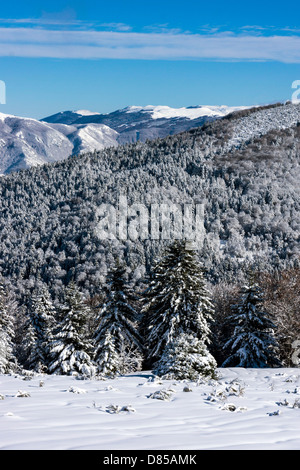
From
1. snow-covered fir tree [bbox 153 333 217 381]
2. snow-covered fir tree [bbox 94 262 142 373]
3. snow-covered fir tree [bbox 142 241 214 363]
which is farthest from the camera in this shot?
snow-covered fir tree [bbox 94 262 142 373]

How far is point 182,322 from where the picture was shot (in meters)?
30.7

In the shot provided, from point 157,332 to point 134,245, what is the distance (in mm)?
160917

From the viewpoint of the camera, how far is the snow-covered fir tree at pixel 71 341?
31.2 m

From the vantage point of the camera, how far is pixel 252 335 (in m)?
32.9

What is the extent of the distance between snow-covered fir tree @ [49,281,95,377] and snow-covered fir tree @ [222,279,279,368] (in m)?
11.1

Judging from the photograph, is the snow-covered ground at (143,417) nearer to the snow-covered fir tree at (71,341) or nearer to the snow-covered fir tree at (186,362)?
the snow-covered fir tree at (186,362)

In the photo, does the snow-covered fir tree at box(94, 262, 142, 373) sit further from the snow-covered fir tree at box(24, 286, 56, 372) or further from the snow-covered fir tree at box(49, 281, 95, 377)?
the snow-covered fir tree at box(24, 286, 56, 372)

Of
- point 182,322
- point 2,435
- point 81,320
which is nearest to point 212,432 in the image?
point 2,435

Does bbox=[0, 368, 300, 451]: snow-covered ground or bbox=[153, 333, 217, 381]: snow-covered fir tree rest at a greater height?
bbox=[0, 368, 300, 451]: snow-covered ground

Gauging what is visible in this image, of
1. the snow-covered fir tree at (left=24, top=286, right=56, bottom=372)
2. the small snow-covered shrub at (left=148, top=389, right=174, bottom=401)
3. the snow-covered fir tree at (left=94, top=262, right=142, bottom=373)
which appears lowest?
the snow-covered fir tree at (left=24, top=286, right=56, bottom=372)

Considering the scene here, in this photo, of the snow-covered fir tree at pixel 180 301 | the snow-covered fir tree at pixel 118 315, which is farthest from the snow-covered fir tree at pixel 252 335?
the snow-covered fir tree at pixel 118 315

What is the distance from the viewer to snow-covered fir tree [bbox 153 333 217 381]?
16.6 metres

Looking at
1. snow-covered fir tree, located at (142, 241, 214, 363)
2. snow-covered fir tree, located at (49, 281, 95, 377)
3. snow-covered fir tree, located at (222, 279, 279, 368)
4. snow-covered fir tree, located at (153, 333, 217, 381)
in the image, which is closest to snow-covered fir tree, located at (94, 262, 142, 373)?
snow-covered fir tree, located at (49, 281, 95, 377)
